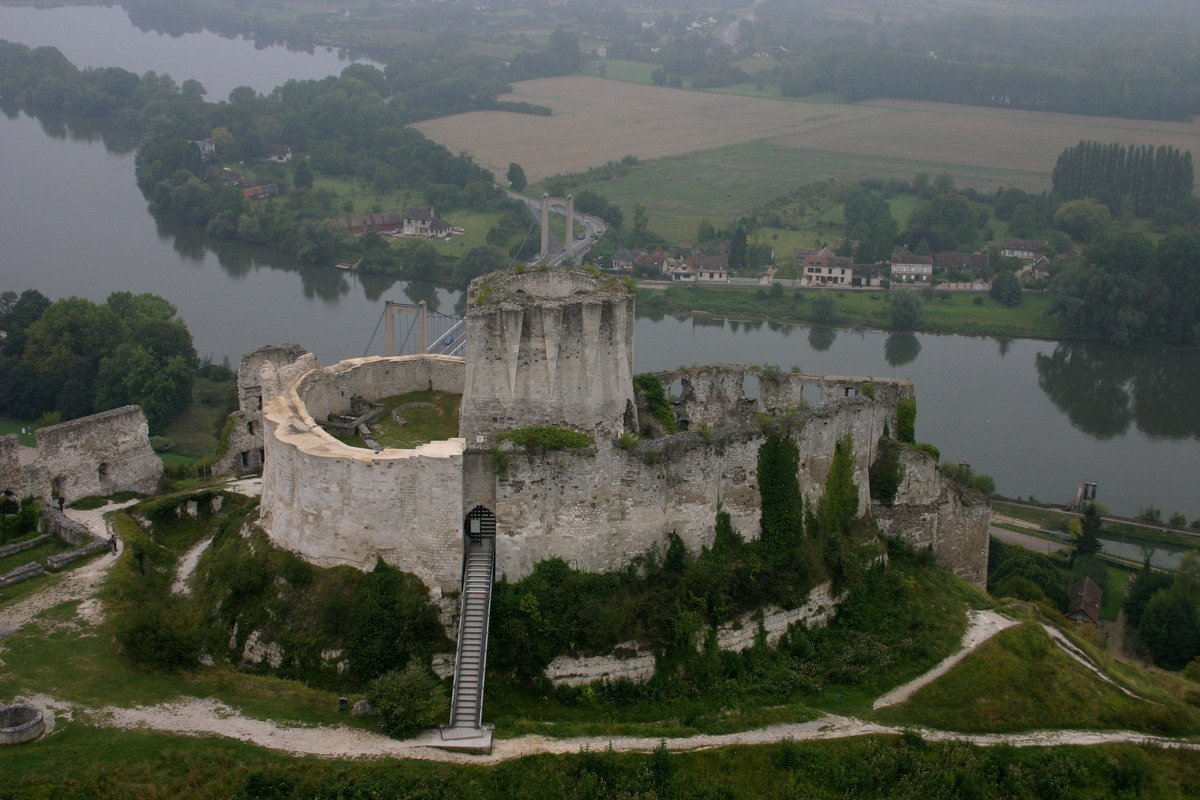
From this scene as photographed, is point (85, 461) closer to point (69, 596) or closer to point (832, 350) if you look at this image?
point (69, 596)

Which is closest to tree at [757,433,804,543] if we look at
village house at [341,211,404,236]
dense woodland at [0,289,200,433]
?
dense woodland at [0,289,200,433]

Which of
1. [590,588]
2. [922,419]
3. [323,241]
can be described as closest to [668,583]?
[590,588]

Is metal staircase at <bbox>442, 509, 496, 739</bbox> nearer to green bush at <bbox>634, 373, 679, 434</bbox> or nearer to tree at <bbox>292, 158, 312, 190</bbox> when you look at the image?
green bush at <bbox>634, 373, 679, 434</bbox>

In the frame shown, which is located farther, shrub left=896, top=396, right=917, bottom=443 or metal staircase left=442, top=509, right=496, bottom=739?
shrub left=896, top=396, right=917, bottom=443

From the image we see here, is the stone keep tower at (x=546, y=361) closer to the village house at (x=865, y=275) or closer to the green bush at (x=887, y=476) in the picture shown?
the green bush at (x=887, y=476)

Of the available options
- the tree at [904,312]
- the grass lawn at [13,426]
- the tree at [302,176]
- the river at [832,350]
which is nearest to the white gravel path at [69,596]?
the grass lawn at [13,426]

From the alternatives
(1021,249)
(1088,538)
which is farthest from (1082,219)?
(1088,538)

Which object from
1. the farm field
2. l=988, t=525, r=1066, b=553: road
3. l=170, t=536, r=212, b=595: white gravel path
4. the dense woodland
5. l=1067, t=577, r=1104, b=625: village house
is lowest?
l=988, t=525, r=1066, b=553: road
